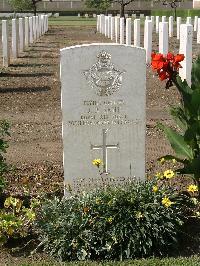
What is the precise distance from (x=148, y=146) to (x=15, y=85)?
594 centimetres

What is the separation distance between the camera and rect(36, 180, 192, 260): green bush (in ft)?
15.8

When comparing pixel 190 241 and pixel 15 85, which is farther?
pixel 15 85

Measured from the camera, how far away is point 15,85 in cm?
1337

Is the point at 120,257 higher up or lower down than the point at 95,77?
lower down

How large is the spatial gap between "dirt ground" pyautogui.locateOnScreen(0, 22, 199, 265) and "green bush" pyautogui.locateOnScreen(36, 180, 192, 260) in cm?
42

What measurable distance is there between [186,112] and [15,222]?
6.15 feet

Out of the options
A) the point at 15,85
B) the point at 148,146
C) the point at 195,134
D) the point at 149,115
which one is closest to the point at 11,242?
the point at 195,134

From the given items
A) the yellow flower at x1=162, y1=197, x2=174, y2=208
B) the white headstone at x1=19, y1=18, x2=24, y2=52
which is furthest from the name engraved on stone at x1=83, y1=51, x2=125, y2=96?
the white headstone at x1=19, y1=18, x2=24, y2=52

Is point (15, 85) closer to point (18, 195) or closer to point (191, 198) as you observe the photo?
point (18, 195)

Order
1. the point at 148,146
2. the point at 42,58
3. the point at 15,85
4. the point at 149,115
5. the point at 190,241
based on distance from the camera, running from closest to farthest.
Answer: the point at 190,241, the point at 148,146, the point at 149,115, the point at 15,85, the point at 42,58


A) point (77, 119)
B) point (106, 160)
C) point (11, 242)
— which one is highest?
point (77, 119)

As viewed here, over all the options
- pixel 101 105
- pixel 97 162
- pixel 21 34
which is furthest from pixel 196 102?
pixel 21 34

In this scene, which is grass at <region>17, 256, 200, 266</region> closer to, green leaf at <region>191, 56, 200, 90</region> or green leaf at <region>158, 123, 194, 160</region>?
green leaf at <region>158, 123, 194, 160</region>

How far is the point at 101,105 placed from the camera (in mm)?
5441
